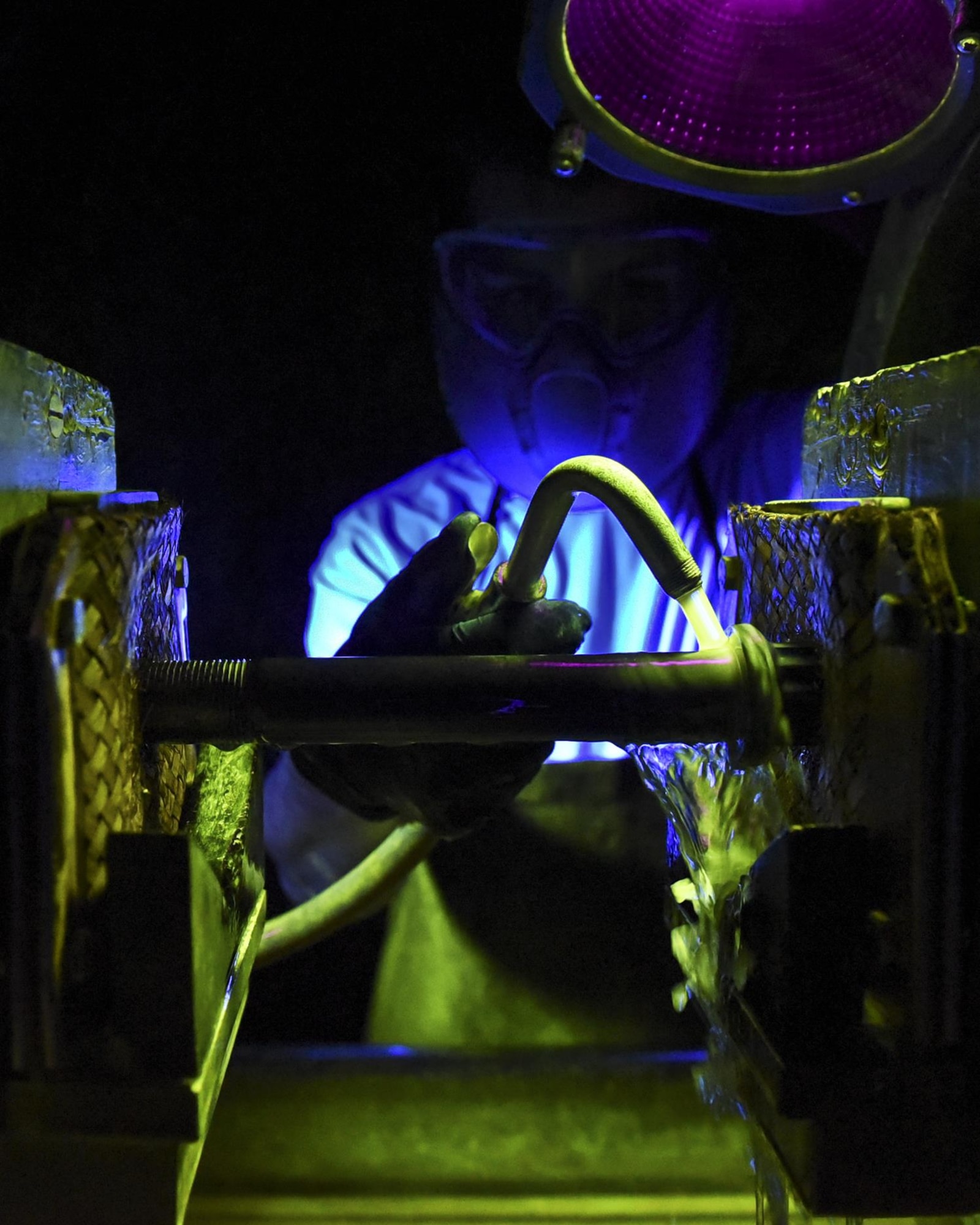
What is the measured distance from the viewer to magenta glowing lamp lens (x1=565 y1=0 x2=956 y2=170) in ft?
3.03

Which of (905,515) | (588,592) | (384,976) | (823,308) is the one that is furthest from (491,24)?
(384,976)

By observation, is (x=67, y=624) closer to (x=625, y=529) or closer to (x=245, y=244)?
(x=625, y=529)

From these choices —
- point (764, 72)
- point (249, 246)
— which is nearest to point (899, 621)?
point (764, 72)

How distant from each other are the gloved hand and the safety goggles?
1.49ft

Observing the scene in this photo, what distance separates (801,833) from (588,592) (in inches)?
30.8

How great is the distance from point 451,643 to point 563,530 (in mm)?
551

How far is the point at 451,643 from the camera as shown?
2.68 ft

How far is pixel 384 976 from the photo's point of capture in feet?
4.44

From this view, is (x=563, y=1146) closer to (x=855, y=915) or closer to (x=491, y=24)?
(x=855, y=915)

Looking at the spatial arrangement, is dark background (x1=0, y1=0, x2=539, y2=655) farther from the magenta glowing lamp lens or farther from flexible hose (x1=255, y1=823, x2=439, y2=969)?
flexible hose (x1=255, y1=823, x2=439, y2=969)

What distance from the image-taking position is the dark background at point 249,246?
3.83 ft

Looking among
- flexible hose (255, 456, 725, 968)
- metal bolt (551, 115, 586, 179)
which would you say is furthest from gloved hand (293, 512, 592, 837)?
metal bolt (551, 115, 586, 179)

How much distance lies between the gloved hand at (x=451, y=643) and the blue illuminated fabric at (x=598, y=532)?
0.42m

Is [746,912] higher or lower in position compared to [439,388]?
lower
